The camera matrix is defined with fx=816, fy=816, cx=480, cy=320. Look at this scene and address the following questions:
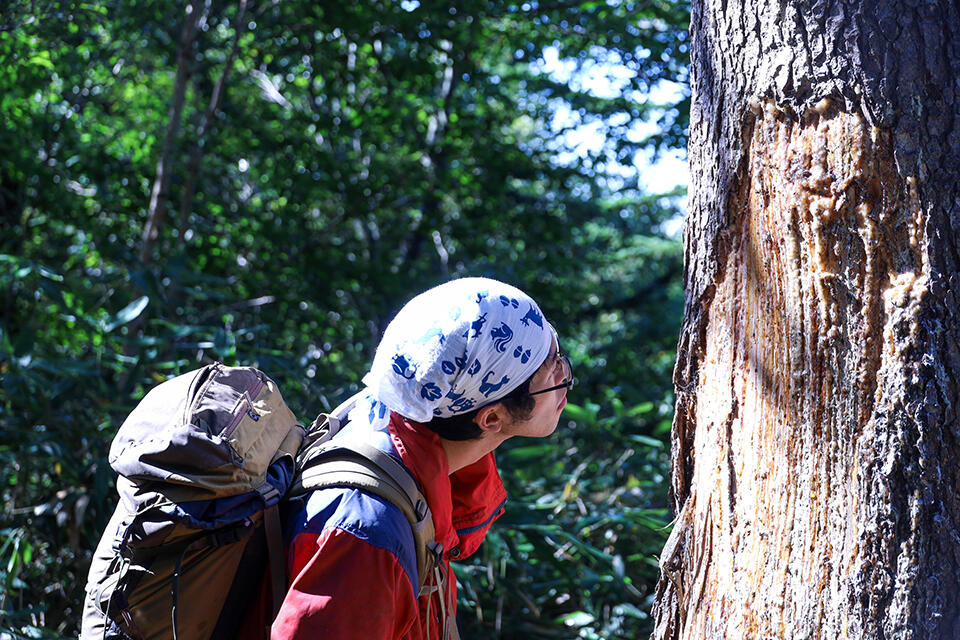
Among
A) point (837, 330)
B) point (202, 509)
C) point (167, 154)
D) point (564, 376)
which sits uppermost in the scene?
point (167, 154)

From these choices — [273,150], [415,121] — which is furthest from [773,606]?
[415,121]

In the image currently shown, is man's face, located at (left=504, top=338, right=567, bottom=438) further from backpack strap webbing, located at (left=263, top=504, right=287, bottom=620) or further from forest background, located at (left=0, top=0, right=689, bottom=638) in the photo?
forest background, located at (left=0, top=0, right=689, bottom=638)

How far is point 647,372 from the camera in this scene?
7.32 metres

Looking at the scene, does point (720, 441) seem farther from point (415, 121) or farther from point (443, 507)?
point (415, 121)

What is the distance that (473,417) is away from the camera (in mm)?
1742

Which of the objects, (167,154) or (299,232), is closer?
(167,154)

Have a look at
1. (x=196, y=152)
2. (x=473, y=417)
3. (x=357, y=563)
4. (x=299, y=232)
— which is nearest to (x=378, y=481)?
(x=357, y=563)

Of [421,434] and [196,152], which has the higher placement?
[196,152]

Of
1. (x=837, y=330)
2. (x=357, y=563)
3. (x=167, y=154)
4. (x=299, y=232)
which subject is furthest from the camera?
(x=299, y=232)

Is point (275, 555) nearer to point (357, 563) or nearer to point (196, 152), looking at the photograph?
point (357, 563)

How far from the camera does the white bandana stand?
1649 mm

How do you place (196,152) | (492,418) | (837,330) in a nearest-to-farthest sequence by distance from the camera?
(837,330)
(492,418)
(196,152)

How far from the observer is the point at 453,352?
1.65 metres

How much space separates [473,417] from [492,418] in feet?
0.17
